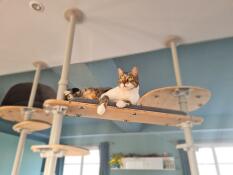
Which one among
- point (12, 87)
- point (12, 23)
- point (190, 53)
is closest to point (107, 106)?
point (12, 23)

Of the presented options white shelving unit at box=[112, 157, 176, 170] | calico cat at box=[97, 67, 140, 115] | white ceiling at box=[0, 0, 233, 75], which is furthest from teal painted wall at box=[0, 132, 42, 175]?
calico cat at box=[97, 67, 140, 115]

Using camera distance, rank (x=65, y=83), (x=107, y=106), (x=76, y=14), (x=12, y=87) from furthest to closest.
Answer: (x=12, y=87) → (x=76, y=14) → (x=65, y=83) → (x=107, y=106)

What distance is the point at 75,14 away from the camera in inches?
47.5

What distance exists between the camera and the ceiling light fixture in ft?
3.73

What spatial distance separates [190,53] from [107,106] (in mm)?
1825

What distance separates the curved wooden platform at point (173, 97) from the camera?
42.1 inches

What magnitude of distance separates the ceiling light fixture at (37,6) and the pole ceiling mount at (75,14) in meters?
0.14

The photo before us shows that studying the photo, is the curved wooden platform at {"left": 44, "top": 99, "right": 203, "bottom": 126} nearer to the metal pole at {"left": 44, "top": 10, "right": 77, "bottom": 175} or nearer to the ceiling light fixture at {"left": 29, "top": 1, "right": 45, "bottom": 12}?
the metal pole at {"left": 44, "top": 10, "right": 77, "bottom": 175}

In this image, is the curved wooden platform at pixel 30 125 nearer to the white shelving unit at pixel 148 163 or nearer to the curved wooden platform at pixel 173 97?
the curved wooden platform at pixel 173 97

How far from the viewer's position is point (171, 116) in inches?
39.5

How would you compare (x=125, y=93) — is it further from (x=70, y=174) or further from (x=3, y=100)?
(x=70, y=174)

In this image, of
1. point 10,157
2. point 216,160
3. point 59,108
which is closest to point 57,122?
point 59,108

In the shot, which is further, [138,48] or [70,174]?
[70,174]

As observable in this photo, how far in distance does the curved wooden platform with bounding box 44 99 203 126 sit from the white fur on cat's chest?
0.23 ft
